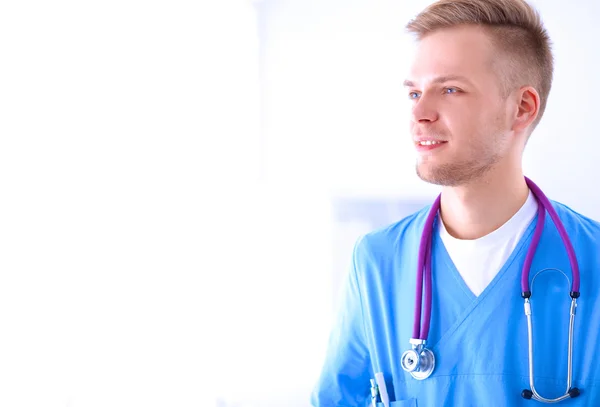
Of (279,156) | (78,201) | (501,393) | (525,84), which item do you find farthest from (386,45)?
(501,393)

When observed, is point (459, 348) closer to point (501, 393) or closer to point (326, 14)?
point (501, 393)

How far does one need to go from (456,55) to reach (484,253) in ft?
1.09

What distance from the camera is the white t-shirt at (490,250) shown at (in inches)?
43.7

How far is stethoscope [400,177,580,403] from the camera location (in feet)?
A: 3.29

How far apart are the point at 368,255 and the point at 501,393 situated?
1.10ft

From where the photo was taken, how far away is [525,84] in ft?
3.71

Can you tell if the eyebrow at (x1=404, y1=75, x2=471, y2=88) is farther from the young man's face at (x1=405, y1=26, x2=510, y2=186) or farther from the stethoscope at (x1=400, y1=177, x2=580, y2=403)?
the stethoscope at (x1=400, y1=177, x2=580, y2=403)

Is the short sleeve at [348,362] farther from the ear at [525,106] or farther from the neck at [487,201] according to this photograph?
the ear at [525,106]

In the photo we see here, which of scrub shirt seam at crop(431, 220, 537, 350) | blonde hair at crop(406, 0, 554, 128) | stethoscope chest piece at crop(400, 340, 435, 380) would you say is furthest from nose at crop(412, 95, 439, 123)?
stethoscope chest piece at crop(400, 340, 435, 380)

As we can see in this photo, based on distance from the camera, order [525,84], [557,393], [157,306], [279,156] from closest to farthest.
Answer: [557,393] < [525,84] < [157,306] < [279,156]

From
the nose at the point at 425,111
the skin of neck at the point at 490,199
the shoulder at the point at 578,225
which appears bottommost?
the shoulder at the point at 578,225

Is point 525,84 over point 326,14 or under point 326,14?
under

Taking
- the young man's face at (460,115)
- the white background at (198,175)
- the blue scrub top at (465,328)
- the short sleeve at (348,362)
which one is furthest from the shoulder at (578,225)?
the white background at (198,175)

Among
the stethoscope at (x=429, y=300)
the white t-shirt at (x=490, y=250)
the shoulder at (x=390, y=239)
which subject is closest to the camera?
the stethoscope at (x=429, y=300)
